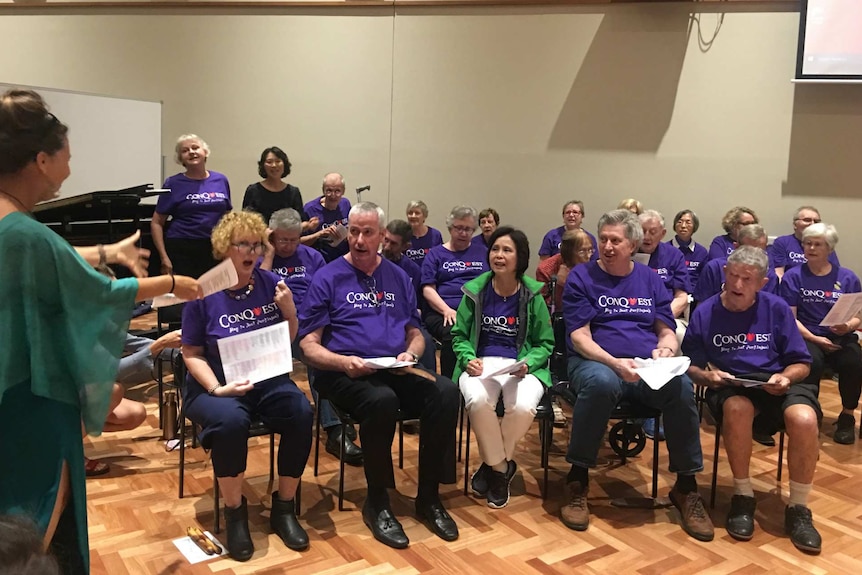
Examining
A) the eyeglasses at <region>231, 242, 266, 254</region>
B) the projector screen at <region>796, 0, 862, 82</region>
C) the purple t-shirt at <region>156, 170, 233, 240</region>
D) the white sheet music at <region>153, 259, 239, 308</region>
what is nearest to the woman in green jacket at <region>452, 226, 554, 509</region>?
the eyeglasses at <region>231, 242, 266, 254</region>

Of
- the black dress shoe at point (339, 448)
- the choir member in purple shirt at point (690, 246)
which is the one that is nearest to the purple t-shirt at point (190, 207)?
the black dress shoe at point (339, 448)

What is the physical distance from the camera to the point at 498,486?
3.14 meters

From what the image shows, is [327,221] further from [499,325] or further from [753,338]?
[753,338]

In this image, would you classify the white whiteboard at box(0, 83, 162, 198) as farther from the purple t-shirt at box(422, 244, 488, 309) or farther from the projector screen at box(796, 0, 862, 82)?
the projector screen at box(796, 0, 862, 82)

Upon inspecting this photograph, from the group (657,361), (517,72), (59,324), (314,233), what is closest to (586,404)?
(657,361)

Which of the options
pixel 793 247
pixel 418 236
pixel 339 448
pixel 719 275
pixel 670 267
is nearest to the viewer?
pixel 339 448

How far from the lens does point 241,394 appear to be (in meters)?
2.67

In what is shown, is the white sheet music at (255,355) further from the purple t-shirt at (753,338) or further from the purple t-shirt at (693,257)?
the purple t-shirt at (693,257)

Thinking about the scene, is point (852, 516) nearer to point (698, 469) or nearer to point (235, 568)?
point (698, 469)

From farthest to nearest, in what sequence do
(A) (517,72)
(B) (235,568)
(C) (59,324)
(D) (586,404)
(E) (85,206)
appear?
(A) (517,72) < (E) (85,206) < (D) (586,404) < (B) (235,568) < (C) (59,324)

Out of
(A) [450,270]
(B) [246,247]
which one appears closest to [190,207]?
(A) [450,270]

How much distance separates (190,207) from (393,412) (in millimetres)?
2660

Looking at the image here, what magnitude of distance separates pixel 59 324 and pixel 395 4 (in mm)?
5875

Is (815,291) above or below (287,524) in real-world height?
above
